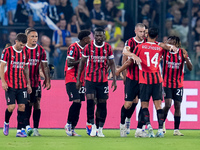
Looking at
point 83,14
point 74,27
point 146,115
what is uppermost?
point 83,14

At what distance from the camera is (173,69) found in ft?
34.1

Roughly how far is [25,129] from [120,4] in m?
6.22

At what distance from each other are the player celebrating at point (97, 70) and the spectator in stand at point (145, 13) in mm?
5894

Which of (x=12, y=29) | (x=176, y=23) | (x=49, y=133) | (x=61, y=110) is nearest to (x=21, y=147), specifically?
(x=49, y=133)

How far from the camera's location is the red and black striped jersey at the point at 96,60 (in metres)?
9.74

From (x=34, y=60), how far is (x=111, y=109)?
2.69m

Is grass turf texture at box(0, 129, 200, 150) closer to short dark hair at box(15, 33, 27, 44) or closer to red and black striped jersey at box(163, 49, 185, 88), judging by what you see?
red and black striped jersey at box(163, 49, 185, 88)

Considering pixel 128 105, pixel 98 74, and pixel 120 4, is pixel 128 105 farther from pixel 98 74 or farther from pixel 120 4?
pixel 120 4

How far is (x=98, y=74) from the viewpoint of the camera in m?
9.80

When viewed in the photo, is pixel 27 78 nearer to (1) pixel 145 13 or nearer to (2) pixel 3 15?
(2) pixel 3 15

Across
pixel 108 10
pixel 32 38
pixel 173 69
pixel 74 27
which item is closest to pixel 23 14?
pixel 74 27

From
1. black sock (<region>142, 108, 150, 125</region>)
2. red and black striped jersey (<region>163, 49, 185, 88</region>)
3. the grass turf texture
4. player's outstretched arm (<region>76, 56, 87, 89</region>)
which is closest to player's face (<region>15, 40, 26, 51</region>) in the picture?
player's outstretched arm (<region>76, 56, 87, 89</region>)

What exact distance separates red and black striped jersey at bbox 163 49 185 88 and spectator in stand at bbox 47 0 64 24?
5.80 m

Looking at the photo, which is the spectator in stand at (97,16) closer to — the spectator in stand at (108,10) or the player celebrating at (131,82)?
the spectator in stand at (108,10)
